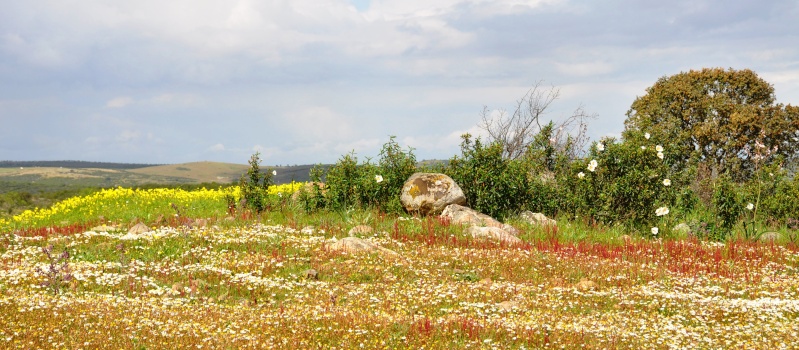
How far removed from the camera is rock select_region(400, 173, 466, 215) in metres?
A: 20.8

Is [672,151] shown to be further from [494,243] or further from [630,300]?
[630,300]

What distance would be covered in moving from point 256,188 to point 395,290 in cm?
1207

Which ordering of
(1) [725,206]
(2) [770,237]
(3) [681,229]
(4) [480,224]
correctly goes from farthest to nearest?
(3) [681,229]
(2) [770,237]
(1) [725,206]
(4) [480,224]

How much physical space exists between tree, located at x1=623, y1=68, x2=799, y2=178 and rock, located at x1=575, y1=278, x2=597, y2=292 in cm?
1943

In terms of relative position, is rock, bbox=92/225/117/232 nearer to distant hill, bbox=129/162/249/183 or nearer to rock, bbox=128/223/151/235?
rock, bbox=128/223/151/235

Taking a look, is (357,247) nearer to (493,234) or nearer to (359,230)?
(359,230)

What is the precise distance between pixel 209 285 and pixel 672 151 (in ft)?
61.8

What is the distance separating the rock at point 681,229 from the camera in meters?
20.1

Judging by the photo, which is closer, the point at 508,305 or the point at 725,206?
the point at 508,305

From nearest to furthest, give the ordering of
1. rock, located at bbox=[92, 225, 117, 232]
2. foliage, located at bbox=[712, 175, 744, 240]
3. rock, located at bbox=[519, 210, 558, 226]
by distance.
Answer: rock, located at bbox=[92, 225, 117, 232]
foliage, located at bbox=[712, 175, 744, 240]
rock, located at bbox=[519, 210, 558, 226]

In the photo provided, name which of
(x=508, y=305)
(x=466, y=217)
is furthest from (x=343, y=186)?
(x=508, y=305)

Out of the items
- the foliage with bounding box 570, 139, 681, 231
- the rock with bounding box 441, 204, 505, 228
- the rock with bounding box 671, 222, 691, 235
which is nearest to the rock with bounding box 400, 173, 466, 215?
the rock with bounding box 441, 204, 505, 228

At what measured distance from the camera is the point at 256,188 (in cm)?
2247

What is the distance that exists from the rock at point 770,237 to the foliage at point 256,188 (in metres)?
16.0
